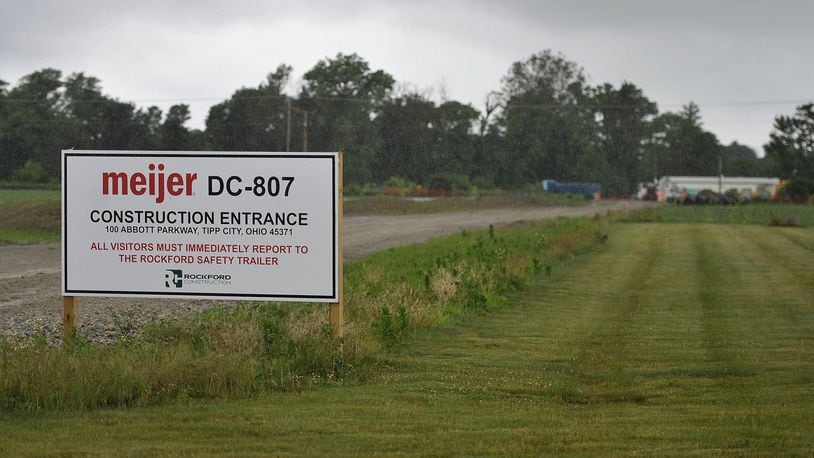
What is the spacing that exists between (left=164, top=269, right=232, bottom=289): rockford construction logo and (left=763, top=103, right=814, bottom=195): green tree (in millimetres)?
92961

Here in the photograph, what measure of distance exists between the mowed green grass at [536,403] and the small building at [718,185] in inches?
4073

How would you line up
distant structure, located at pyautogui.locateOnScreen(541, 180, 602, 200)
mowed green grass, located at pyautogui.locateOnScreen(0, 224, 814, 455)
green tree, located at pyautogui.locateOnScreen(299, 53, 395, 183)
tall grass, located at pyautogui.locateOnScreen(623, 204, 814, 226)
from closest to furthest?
mowed green grass, located at pyautogui.locateOnScreen(0, 224, 814, 455) → tall grass, located at pyautogui.locateOnScreen(623, 204, 814, 226) → green tree, located at pyautogui.locateOnScreen(299, 53, 395, 183) → distant structure, located at pyautogui.locateOnScreen(541, 180, 602, 200)

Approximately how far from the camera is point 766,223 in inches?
2260

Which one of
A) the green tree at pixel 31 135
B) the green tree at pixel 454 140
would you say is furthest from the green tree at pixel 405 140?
the green tree at pixel 31 135

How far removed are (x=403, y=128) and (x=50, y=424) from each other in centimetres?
9007

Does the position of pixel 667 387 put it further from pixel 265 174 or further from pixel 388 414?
pixel 265 174

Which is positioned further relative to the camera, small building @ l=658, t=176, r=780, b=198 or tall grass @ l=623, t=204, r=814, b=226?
small building @ l=658, t=176, r=780, b=198

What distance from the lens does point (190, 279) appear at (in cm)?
1084

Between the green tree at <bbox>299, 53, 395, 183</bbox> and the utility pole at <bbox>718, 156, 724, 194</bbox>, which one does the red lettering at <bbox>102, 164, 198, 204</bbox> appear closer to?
the green tree at <bbox>299, 53, 395, 183</bbox>

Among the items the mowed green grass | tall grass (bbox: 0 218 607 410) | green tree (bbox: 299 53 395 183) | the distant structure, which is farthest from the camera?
the distant structure

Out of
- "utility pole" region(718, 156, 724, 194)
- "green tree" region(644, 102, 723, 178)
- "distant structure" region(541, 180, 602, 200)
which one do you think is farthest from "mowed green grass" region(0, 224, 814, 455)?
"green tree" region(644, 102, 723, 178)

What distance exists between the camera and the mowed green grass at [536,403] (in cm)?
718

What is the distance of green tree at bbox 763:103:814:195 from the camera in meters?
97.6

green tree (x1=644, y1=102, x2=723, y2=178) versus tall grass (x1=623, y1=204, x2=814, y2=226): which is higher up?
green tree (x1=644, y1=102, x2=723, y2=178)
